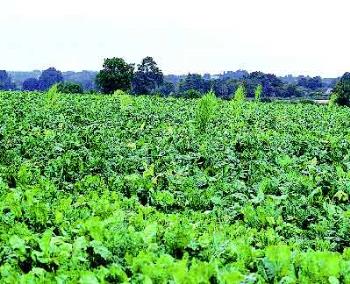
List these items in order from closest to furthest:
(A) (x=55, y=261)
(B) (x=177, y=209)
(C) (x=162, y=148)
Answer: (A) (x=55, y=261) → (B) (x=177, y=209) → (C) (x=162, y=148)

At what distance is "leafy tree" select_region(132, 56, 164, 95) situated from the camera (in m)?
95.9

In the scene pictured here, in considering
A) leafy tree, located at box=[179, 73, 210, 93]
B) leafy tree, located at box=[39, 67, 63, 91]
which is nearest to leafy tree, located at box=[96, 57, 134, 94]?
leafy tree, located at box=[179, 73, 210, 93]

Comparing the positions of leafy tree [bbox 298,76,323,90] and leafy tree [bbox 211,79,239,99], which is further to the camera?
leafy tree [bbox 298,76,323,90]

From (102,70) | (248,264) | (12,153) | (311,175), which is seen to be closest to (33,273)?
(248,264)

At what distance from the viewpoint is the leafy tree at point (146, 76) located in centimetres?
9588

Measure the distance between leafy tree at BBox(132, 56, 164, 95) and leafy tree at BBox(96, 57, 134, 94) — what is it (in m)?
25.5

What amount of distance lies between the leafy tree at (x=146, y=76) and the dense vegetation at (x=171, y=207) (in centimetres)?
8178

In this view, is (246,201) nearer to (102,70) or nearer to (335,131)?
(335,131)

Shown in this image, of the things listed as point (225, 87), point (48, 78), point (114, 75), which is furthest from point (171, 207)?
point (48, 78)

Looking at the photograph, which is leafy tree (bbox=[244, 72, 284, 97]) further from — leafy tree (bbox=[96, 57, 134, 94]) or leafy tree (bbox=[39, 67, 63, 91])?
leafy tree (bbox=[39, 67, 63, 91])

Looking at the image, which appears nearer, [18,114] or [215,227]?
[215,227]

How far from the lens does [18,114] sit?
16891 mm

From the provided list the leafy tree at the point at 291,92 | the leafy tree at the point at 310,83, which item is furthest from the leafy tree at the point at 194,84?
the leafy tree at the point at 310,83

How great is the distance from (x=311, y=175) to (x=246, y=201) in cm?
176
